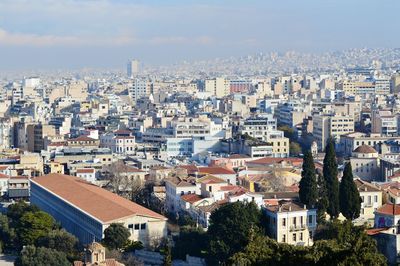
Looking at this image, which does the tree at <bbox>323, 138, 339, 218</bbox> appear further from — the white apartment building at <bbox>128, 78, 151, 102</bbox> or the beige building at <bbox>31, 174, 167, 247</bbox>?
the white apartment building at <bbox>128, 78, 151, 102</bbox>

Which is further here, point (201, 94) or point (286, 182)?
point (201, 94)

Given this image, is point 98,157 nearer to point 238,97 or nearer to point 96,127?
point 96,127

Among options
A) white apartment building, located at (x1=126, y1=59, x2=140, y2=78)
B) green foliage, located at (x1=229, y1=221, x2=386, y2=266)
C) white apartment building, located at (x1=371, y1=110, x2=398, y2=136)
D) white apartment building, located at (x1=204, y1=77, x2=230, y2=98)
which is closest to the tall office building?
white apartment building, located at (x1=126, y1=59, x2=140, y2=78)

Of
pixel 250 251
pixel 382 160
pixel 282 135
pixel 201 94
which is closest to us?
pixel 250 251

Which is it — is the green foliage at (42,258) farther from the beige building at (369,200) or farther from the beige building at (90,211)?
the beige building at (369,200)

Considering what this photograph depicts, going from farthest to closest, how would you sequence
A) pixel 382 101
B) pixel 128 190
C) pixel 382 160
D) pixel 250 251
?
pixel 382 101 < pixel 382 160 < pixel 128 190 < pixel 250 251

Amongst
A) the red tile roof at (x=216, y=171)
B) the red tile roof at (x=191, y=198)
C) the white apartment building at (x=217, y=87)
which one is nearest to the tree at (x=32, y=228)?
the red tile roof at (x=191, y=198)

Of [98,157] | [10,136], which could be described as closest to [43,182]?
[98,157]
